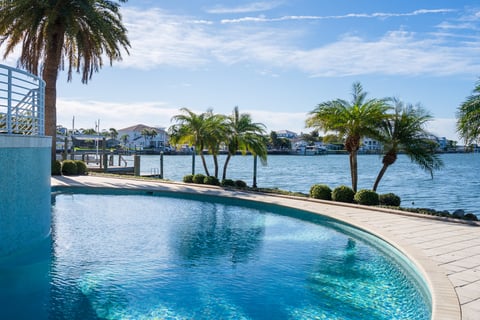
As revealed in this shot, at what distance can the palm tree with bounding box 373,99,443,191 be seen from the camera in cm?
1780

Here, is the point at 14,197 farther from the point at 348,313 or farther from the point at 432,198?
the point at 432,198

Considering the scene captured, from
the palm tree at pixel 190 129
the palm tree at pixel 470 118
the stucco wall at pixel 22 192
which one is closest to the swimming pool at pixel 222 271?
the stucco wall at pixel 22 192

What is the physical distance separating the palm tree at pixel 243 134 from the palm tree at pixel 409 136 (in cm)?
779

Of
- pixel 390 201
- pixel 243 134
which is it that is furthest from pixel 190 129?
pixel 390 201

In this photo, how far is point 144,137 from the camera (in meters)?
138

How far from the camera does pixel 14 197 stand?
30.9 ft

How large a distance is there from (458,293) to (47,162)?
10203 mm

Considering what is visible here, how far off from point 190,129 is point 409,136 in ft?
41.6

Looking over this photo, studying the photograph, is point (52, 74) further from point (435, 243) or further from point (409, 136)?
point (435, 243)

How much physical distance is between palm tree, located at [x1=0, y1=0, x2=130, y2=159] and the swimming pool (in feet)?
39.6

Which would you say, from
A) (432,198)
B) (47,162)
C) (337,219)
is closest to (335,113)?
(337,219)

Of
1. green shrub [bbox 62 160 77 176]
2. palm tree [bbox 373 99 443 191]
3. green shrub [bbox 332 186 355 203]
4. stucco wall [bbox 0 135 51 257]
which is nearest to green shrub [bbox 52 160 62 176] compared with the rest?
green shrub [bbox 62 160 77 176]

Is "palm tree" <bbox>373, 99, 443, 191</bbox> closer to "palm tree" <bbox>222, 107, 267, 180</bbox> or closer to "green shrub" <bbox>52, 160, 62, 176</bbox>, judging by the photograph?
"palm tree" <bbox>222, 107, 267, 180</bbox>

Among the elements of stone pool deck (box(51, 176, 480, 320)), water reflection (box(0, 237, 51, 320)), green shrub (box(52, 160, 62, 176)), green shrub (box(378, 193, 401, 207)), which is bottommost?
water reflection (box(0, 237, 51, 320))
